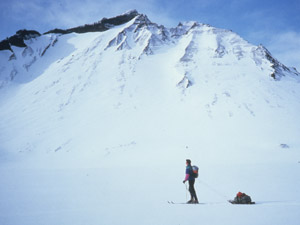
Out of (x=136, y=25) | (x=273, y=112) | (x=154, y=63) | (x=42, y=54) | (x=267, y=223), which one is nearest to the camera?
(x=267, y=223)

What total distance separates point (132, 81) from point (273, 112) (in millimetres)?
29547

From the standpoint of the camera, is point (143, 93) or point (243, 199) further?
point (143, 93)

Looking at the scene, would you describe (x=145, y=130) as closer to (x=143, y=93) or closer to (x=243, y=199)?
(x=143, y=93)

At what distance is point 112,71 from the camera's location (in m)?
51.6

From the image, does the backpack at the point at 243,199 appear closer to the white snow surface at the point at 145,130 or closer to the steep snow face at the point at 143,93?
the white snow surface at the point at 145,130

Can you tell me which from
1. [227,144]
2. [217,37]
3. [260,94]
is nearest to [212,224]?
[227,144]

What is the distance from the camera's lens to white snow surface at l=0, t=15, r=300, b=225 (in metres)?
8.82

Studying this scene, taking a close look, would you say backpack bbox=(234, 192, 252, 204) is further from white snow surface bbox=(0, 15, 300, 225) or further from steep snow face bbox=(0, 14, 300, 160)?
steep snow face bbox=(0, 14, 300, 160)

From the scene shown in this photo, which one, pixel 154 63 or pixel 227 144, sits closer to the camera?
pixel 227 144

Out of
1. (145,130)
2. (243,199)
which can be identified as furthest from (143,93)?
(243,199)

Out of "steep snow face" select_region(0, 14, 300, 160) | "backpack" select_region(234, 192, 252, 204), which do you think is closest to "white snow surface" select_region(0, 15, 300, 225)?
"steep snow face" select_region(0, 14, 300, 160)

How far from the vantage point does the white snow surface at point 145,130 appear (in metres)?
8.82

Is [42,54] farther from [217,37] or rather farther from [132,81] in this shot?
[217,37]

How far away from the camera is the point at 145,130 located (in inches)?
1367
